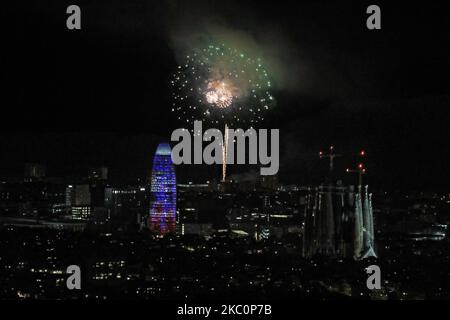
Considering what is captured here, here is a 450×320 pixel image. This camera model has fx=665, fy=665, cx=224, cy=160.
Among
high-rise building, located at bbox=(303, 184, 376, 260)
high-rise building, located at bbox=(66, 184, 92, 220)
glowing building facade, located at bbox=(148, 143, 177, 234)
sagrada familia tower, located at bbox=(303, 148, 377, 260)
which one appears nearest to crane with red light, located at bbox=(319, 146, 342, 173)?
sagrada familia tower, located at bbox=(303, 148, 377, 260)

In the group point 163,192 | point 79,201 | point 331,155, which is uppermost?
point 331,155

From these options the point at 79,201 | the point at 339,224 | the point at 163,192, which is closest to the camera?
the point at 339,224

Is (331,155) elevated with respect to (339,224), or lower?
elevated

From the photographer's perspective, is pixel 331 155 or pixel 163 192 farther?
pixel 163 192

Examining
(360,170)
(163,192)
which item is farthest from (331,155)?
(163,192)

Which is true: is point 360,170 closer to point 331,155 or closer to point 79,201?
point 331,155

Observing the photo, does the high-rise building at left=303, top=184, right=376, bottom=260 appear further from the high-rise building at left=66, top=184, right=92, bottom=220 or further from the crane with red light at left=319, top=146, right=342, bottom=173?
the high-rise building at left=66, top=184, right=92, bottom=220
